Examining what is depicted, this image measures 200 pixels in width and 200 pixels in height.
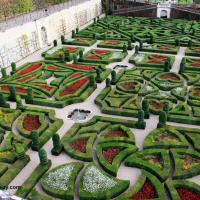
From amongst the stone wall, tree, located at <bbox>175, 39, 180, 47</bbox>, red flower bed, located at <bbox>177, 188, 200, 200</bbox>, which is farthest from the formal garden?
the stone wall

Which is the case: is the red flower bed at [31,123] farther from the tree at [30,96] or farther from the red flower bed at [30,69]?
the red flower bed at [30,69]

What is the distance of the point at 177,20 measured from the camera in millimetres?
53969

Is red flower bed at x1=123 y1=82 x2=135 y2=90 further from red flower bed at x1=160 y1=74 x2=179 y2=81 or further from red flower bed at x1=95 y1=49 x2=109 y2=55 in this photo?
red flower bed at x1=95 y1=49 x2=109 y2=55

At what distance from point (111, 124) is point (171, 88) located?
28.0 ft

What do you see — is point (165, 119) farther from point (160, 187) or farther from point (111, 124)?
point (160, 187)

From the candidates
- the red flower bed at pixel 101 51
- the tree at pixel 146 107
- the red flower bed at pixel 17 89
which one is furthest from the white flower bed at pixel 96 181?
the red flower bed at pixel 101 51

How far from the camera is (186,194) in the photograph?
51.3ft

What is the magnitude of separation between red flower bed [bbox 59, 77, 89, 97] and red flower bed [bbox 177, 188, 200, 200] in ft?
48.7

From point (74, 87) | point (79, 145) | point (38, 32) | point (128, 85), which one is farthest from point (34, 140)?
point (38, 32)

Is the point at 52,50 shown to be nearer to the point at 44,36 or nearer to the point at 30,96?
the point at 44,36

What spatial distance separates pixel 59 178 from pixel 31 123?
7090mm

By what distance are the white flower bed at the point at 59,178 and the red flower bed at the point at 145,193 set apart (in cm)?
412

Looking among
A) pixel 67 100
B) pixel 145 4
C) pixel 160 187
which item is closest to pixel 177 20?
pixel 145 4

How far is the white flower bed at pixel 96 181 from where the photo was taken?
16.2 metres
